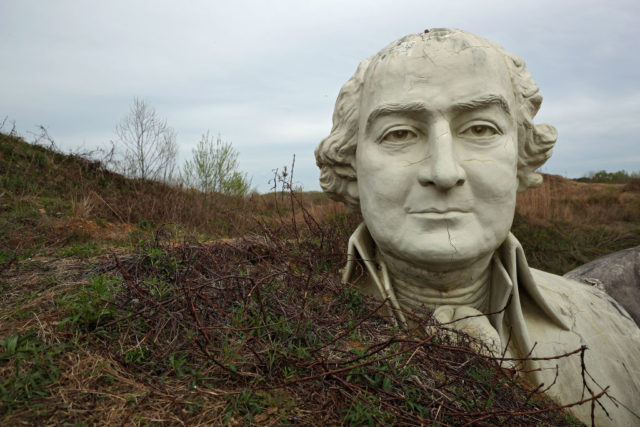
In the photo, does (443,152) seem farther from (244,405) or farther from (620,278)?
(620,278)

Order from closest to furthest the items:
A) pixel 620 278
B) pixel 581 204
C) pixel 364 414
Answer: pixel 364 414, pixel 620 278, pixel 581 204

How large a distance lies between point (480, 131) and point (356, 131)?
778 mm

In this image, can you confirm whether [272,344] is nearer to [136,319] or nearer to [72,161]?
[136,319]

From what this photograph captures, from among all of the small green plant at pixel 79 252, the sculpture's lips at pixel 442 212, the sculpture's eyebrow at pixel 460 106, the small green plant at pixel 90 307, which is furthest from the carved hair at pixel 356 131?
the small green plant at pixel 79 252

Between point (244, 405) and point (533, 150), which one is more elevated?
point (533, 150)

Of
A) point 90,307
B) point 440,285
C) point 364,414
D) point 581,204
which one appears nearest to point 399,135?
point 440,285

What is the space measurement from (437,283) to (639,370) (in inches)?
66.0

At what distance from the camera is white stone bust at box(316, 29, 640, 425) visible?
243 centimetres

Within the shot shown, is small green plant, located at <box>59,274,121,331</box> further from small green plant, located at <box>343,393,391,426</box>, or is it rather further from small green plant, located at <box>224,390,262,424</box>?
small green plant, located at <box>343,393,391,426</box>

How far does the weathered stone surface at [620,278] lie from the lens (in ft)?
13.4

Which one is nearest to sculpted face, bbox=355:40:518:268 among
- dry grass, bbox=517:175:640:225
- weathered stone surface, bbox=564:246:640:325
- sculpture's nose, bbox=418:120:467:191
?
sculpture's nose, bbox=418:120:467:191

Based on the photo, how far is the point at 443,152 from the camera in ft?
7.75

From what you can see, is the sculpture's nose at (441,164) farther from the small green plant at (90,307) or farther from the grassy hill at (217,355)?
the small green plant at (90,307)

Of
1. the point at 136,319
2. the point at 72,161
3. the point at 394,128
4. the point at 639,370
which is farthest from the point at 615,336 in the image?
the point at 72,161
